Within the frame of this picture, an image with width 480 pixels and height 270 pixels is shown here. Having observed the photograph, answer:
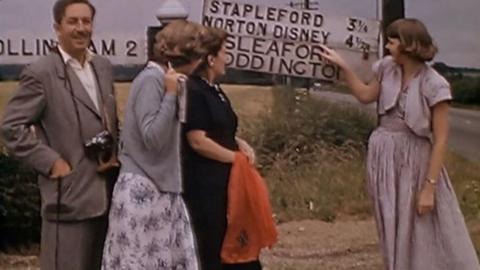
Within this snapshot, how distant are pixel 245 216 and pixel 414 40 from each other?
1.12m

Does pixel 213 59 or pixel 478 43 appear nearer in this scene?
pixel 213 59

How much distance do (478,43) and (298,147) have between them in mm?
1250

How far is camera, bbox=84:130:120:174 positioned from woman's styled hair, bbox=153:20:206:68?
16.5 inches

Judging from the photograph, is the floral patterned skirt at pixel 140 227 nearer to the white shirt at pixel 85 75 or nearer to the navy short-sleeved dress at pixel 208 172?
the navy short-sleeved dress at pixel 208 172

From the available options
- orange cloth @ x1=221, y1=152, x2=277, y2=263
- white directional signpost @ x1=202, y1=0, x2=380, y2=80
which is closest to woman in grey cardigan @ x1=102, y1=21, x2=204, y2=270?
orange cloth @ x1=221, y1=152, x2=277, y2=263

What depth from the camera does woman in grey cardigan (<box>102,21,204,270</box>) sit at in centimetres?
547

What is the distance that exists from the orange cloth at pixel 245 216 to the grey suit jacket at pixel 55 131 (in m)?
0.65

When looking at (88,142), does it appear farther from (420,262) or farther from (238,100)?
(238,100)

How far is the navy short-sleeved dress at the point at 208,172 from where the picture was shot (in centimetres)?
573

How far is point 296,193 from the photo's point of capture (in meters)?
7.90

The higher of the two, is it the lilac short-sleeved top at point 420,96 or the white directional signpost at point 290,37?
the white directional signpost at point 290,37

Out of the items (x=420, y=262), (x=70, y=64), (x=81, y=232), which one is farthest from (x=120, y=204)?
(x=420, y=262)

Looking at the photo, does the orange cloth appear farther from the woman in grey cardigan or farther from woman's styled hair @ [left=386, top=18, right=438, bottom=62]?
woman's styled hair @ [left=386, top=18, right=438, bottom=62]

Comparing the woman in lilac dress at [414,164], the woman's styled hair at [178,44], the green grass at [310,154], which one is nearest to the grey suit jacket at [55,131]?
the woman's styled hair at [178,44]
